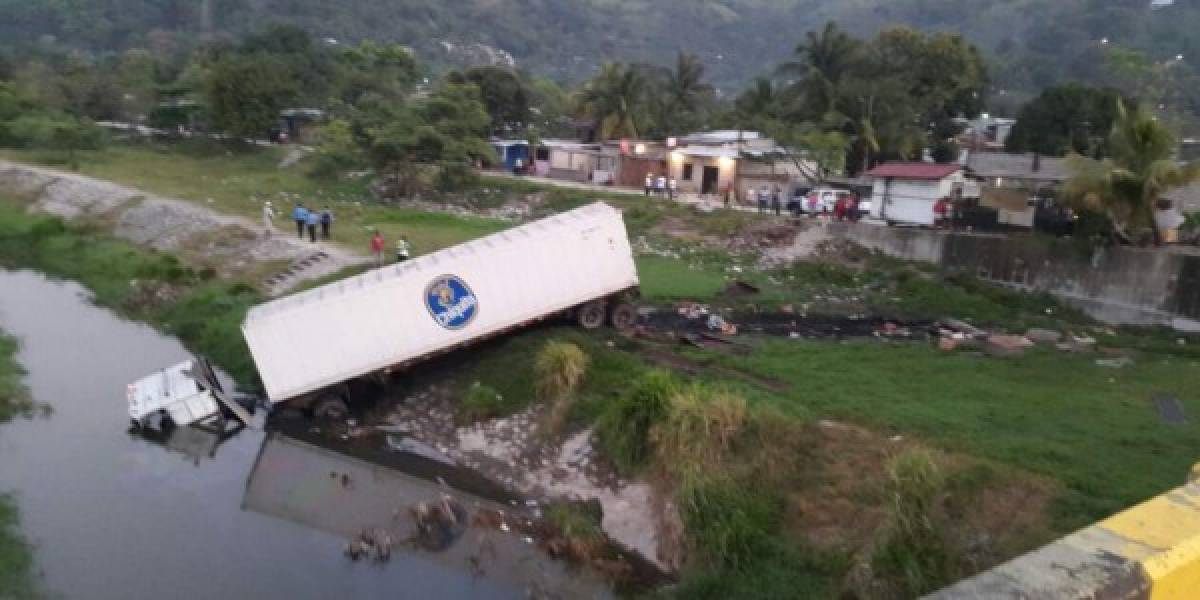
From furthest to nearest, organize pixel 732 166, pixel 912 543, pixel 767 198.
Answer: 1. pixel 732 166
2. pixel 767 198
3. pixel 912 543

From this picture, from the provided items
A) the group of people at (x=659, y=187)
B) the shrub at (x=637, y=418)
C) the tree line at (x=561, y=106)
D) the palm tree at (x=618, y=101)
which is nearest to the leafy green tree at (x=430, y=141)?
the tree line at (x=561, y=106)

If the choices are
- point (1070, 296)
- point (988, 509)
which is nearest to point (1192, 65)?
point (1070, 296)

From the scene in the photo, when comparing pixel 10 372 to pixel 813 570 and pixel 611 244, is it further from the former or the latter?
pixel 813 570

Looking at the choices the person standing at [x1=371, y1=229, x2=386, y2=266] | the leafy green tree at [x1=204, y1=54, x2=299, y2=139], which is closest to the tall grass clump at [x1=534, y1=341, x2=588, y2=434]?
the person standing at [x1=371, y1=229, x2=386, y2=266]

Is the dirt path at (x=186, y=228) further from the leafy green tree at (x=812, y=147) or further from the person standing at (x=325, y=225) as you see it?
the leafy green tree at (x=812, y=147)

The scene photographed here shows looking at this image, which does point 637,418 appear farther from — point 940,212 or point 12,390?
point 940,212

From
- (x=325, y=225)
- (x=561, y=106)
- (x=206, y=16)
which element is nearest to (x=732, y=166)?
(x=325, y=225)
